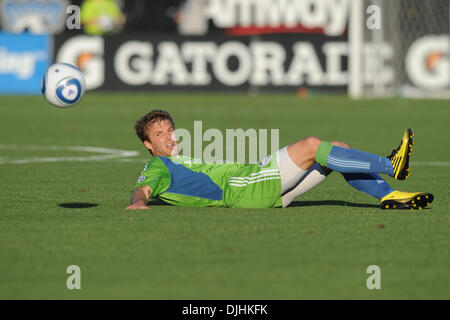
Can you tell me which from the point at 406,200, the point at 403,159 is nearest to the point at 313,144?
the point at 403,159

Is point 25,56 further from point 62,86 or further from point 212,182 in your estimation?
point 212,182

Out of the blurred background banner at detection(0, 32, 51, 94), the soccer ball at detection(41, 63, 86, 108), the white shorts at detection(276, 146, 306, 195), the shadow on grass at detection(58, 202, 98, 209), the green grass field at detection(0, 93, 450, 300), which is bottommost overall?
the green grass field at detection(0, 93, 450, 300)

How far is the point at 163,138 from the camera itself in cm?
902

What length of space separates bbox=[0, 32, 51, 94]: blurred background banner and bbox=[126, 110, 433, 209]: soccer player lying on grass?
2123 centimetres

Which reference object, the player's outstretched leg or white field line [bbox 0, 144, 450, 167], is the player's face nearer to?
the player's outstretched leg

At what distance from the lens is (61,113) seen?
24.8 m

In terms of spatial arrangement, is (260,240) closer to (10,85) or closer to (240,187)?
(240,187)

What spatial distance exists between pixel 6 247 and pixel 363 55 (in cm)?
2344

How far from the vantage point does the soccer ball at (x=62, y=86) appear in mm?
11281

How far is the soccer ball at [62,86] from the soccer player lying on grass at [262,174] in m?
2.50

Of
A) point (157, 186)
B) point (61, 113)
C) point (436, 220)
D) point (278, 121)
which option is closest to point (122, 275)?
point (157, 186)

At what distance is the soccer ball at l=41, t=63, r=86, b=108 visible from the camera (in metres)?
11.3

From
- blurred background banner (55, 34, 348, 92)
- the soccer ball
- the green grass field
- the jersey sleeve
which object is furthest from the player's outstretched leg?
blurred background banner (55, 34, 348, 92)

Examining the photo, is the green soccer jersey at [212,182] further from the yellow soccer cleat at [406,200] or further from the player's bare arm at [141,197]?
the yellow soccer cleat at [406,200]
